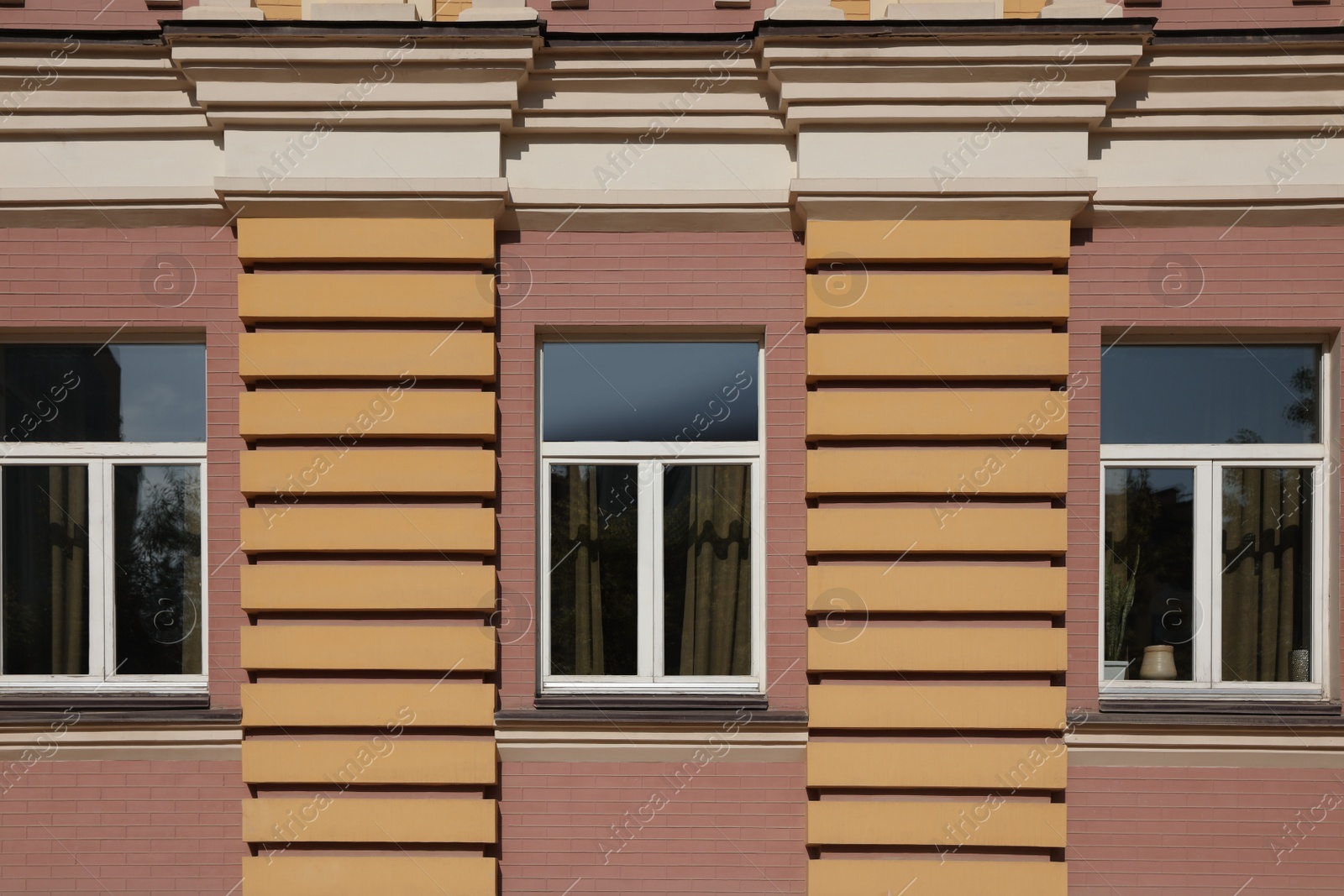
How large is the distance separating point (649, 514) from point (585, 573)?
50 cm

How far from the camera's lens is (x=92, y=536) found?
553 cm

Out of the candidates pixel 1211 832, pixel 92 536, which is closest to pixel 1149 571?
pixel 1211 832

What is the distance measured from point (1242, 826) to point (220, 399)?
6.09 metres

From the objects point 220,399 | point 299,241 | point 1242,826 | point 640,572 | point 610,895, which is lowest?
point 610,895


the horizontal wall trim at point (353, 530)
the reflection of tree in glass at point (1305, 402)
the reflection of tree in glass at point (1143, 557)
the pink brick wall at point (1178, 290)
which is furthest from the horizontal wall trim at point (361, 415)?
the reflection of tree in glass at point (1305, 402)

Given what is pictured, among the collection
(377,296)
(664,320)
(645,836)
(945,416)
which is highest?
(377,296)

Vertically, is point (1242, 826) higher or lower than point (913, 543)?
lower

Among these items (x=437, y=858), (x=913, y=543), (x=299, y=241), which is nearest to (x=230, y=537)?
(x=299, y=241)

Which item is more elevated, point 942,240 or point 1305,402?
point 942,240

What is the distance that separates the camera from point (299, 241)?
519cm

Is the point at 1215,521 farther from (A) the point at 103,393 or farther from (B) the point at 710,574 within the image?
(A) the point at 103,393

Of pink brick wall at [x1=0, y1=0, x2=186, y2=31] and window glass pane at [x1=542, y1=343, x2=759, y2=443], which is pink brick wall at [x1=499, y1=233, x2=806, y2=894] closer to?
window glass pane at [x1=542, y1=343, x2=759, y2=443]

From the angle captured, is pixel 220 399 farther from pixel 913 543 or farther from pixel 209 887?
pixel 913 543

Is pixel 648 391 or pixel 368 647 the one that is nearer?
pixel 368 647
